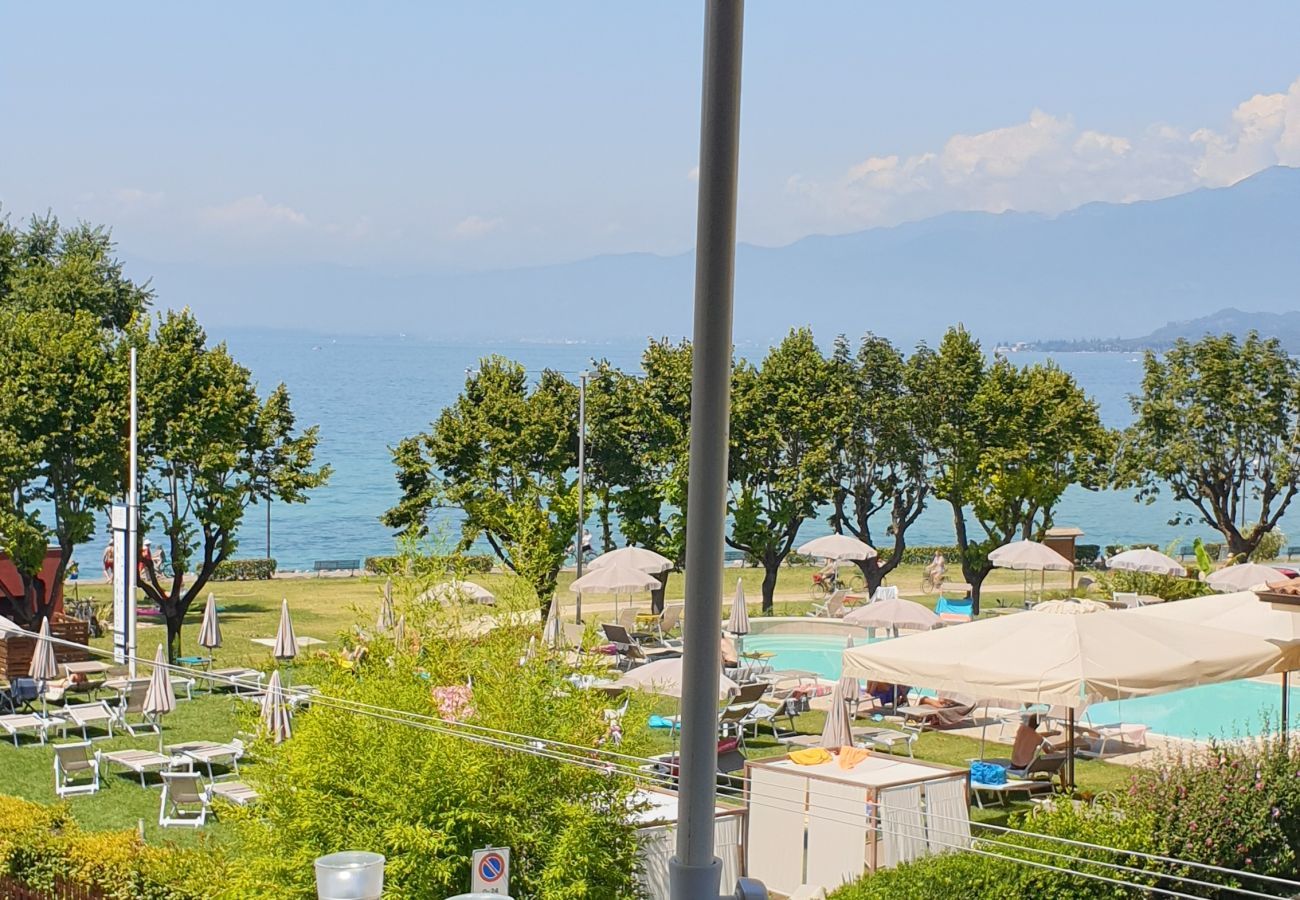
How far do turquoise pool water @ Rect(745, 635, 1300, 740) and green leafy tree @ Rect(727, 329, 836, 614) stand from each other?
5.13 m

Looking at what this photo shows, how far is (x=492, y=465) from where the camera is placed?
3450 cm

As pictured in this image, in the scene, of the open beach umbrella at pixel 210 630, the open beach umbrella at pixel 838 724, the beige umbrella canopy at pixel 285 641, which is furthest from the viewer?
the open beach umbrella at pixel 210 630

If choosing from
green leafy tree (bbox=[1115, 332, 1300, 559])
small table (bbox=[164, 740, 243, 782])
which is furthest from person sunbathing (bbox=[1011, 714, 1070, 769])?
green leafy tree (bbox=[1115, 332, 1300, 559])

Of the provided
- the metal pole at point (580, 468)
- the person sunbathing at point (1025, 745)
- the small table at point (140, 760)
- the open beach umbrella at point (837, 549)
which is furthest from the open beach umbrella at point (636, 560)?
the person sunbathing at point (1025, 745)

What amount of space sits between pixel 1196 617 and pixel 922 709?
4963 millimetres

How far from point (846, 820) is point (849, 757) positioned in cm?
86

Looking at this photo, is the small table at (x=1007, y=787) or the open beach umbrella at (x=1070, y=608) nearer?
the open beach umbrella at (x=1070, y=608)

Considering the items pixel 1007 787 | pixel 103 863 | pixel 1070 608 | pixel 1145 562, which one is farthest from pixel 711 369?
pixel 1145 562

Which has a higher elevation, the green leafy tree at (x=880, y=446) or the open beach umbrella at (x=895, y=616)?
the green leafy tree at (x=880, y=446)

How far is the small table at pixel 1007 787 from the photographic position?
1645cm

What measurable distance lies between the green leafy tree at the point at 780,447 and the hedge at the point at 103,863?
23337 mm

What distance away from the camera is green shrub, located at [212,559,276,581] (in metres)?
52.4

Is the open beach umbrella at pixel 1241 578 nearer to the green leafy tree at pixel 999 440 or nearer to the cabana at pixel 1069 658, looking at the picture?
the green leafy tree at pixel 999 440

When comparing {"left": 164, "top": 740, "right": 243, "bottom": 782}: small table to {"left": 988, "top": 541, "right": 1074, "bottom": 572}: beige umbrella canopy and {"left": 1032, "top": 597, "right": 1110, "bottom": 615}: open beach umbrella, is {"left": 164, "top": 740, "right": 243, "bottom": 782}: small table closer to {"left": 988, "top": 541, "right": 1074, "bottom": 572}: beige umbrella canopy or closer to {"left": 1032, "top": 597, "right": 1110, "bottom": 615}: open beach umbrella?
{"left": 1032, "top": 597, "right": 1110, "bottom": 615}: open beach umbrella
